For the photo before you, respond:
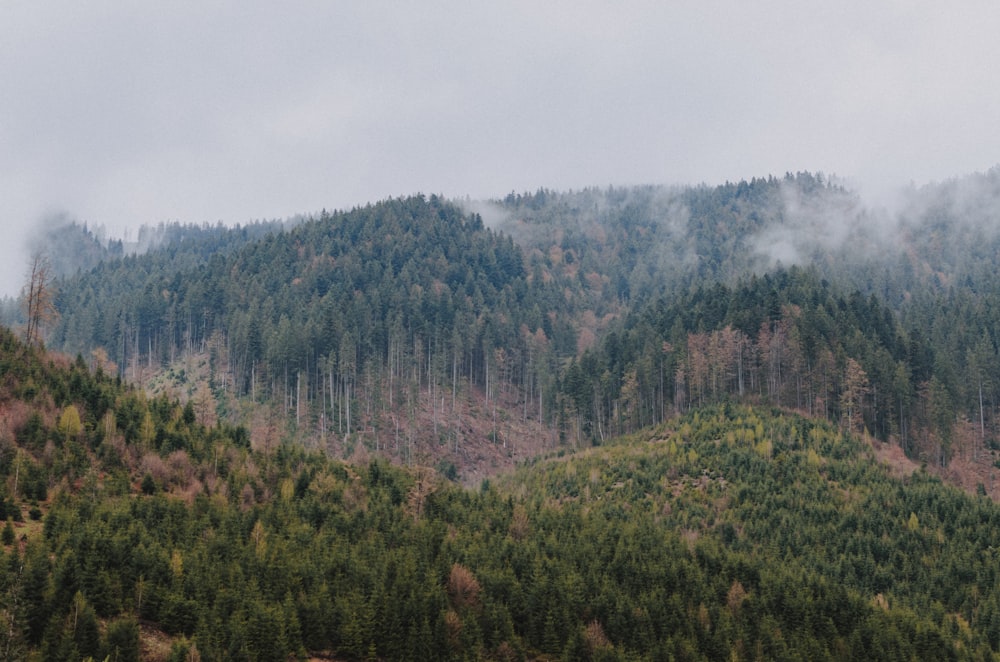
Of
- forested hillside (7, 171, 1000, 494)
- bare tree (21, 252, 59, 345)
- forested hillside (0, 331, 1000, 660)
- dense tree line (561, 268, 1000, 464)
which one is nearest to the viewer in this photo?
forested hillside (0, 331, 1000, 660)

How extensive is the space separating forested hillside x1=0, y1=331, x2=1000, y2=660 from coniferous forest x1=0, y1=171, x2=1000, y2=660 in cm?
20

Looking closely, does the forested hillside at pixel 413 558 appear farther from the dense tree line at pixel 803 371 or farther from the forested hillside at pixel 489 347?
the forested hillside at pixel 489 347

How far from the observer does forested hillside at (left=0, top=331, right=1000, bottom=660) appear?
38.7 meters

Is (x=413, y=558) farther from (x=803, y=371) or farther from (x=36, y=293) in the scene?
(x=803, y=371)

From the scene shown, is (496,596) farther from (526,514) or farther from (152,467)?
Answer: (152,467)

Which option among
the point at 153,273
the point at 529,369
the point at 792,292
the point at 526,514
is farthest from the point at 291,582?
the point at 153,273

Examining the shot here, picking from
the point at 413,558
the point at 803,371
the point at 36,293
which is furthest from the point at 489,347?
the point at 413,558

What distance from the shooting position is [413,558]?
5000cm

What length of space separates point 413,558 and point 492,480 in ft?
190

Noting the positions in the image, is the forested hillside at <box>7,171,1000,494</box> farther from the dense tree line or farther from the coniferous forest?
the coniferous forest

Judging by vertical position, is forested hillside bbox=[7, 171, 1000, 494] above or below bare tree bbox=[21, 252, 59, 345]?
below

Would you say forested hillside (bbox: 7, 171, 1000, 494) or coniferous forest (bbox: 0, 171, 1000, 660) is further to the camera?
forested hillside (bbox: 7, 171, 1000, 494)

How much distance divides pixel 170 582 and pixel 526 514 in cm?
3147

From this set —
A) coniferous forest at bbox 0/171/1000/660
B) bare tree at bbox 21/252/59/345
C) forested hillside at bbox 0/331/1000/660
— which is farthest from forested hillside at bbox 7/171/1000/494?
forested hillside at bbox 0/331/1000/660
